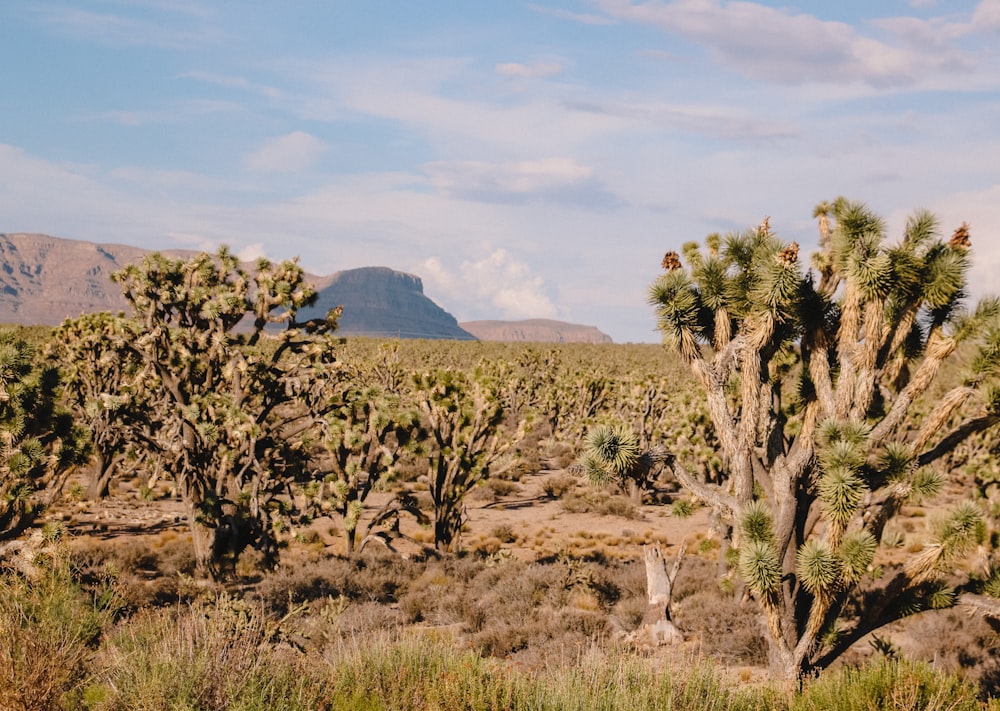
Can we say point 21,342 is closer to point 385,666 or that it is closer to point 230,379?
point 230,379

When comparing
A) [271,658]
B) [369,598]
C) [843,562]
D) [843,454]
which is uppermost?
[843,454]

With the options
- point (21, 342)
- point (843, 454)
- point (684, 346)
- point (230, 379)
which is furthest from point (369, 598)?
point (843, 454)

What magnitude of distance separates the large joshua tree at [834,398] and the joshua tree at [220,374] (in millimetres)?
7877

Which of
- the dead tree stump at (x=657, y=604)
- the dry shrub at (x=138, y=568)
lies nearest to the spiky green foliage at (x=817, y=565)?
the dead tree stump at (x=657, y=604)

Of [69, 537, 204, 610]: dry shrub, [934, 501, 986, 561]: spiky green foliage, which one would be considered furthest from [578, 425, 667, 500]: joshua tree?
[69, 537, 204, 610]: dry shrub

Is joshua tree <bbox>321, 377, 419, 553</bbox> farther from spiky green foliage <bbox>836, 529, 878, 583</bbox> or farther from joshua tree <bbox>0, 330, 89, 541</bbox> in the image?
spiky green foliage <bbox>836, 529, 878, 583</bbox>

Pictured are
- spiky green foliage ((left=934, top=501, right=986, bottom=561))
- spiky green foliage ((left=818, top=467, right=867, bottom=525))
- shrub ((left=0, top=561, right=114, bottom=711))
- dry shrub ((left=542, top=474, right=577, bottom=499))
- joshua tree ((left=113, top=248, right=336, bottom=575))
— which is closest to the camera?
shrub ((left=0, top=561, right=114, bottom=711))

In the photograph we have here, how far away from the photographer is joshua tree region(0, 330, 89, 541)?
9188 mm

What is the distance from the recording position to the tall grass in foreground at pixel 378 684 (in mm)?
5859

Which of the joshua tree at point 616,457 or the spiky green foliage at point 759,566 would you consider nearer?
the spiky green foliage at point 759,566

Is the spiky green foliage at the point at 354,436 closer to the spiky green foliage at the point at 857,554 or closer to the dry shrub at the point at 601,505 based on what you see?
the spiky green foliage at the point at 857,554

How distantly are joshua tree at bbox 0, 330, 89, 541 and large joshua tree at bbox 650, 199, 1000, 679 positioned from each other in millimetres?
7808

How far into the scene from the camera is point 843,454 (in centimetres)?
633

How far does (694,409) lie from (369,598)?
1259cm
